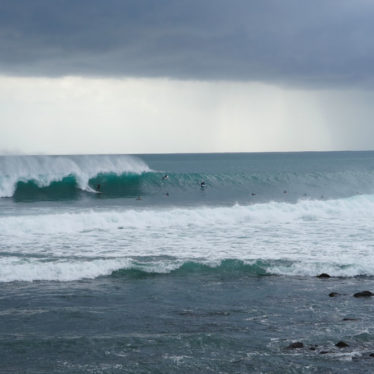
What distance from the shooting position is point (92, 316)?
38.3 ft

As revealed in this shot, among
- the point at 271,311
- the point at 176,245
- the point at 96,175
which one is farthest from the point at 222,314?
the point at 96,175

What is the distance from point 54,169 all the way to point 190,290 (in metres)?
35.6

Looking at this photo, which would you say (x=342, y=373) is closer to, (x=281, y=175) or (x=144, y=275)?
(x=144, y=275)

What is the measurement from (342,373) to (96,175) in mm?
39967

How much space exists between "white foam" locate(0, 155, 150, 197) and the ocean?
1325 cm

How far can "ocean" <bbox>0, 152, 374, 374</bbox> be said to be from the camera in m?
9.62

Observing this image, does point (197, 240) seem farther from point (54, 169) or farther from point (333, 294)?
point (54, 169)

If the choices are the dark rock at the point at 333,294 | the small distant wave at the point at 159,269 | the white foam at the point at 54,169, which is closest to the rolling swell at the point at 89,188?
the white foam at the point at 54,169

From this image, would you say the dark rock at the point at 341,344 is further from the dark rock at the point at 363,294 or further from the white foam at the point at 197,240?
the white foam at the point at 197,240

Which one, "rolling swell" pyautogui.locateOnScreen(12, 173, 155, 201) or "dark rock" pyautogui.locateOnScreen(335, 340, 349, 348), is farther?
"rolling swell" pyautogui.locateOnScreen(12, 173, 155, 201)

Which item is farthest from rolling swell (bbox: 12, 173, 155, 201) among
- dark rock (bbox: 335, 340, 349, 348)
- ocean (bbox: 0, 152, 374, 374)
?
dark rock (bbox: 335, 340, 349, 348)

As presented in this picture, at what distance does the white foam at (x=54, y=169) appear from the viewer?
43438mm

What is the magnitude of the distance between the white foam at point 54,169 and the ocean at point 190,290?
43.5 ft

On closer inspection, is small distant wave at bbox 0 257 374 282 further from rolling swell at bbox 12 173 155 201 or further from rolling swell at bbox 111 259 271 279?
rolling swell at bbox 12 173 155 201
